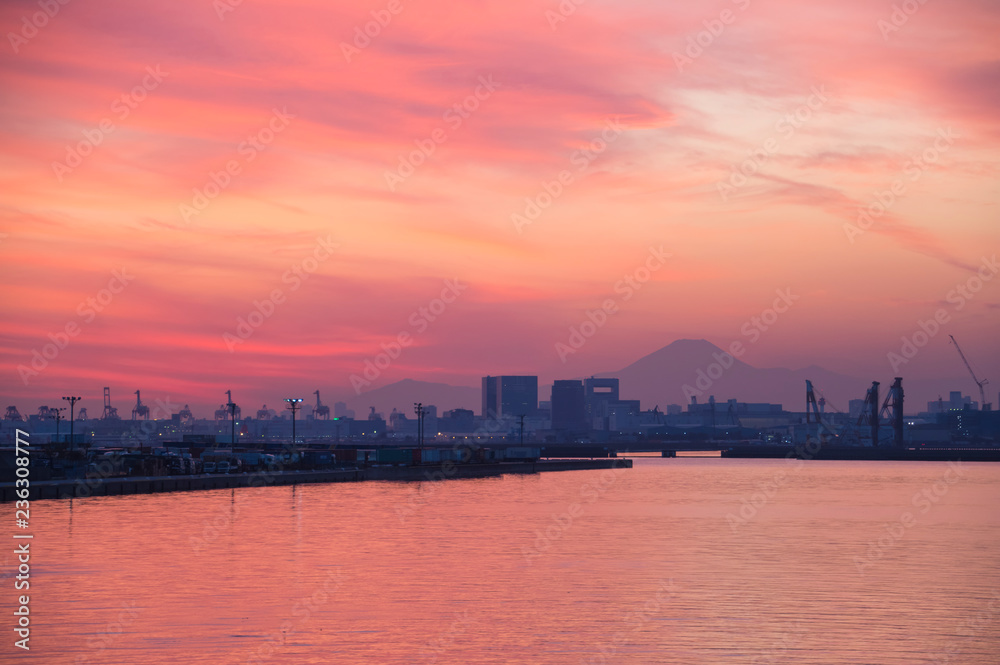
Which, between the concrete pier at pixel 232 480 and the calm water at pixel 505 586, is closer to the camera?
the calm water at pixel 505 586

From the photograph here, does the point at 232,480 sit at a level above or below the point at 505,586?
Answer: below

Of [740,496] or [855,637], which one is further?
[740,496]

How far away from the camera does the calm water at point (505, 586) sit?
3331 cm

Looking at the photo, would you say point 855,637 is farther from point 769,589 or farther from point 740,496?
point 740,496

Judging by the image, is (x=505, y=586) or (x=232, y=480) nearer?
(x=505, y=586)

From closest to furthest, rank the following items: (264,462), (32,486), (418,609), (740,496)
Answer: (418,609)
(32,486)
(740,496)
(264,462)

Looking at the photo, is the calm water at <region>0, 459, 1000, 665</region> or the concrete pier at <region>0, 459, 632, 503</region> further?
the concrete pier at <region>0, 459, 632, 503</region>

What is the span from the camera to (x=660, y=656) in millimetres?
32281

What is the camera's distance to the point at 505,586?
45281 millimetres

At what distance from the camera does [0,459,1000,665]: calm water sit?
33312 mm

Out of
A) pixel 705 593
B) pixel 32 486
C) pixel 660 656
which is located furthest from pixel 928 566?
pixel 32 486

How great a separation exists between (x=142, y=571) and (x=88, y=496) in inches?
2122

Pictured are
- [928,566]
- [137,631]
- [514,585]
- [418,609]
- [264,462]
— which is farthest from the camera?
[264,462]

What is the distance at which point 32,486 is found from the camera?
301 feet
